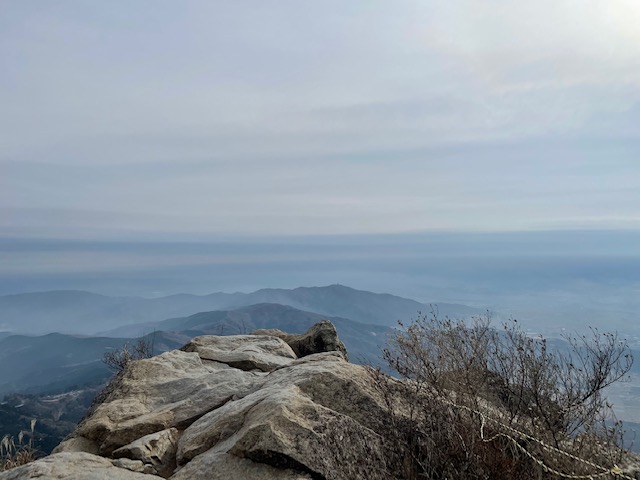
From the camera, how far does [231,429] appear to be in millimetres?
7477

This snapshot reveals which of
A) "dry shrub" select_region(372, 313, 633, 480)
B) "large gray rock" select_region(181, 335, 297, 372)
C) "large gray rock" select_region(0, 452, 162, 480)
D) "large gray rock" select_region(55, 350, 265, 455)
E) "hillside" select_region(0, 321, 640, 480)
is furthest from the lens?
"large gray rock" select_region(181, 335, 297, 372)

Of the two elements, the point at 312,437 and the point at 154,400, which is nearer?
the point at 312,437

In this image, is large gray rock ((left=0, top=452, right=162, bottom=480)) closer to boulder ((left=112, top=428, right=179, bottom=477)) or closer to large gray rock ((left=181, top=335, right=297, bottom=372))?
boulder ((left=112, top=428, right=179, bottom=477))

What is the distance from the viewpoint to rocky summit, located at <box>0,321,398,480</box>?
6461 mm

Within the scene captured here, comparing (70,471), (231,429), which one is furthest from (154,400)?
(70,471)

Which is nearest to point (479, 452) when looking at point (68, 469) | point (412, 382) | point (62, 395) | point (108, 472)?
point (412, 382)

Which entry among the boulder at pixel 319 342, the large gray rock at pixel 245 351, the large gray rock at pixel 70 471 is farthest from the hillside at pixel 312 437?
the boulder at pixel 319 342

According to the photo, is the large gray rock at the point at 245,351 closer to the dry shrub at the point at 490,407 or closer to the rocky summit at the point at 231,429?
the rocky summit at the point at 231,429

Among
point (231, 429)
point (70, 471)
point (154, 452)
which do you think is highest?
point (231, 429)

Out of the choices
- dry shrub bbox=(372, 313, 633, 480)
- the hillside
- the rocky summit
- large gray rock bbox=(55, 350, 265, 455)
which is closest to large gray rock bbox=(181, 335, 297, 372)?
large gray rock bbox=(55, 350, 265, 455)

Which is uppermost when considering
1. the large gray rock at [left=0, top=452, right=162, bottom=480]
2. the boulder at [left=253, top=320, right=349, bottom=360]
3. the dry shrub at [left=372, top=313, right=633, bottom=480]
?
the dry shrub at [left=372, top=313, right=633, bottom=480]

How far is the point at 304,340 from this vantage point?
1708 cm

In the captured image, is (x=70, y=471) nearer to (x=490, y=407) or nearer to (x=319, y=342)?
(x=490, y=407)

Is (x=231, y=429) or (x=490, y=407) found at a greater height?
(x=490, y=407)
